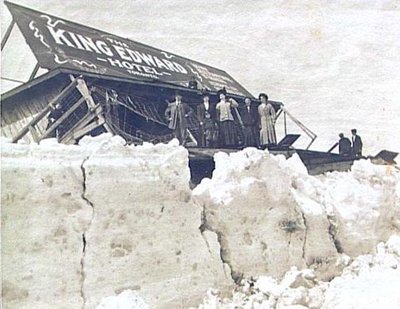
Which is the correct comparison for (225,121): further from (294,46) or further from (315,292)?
(315,292)

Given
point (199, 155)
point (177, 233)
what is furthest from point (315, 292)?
point (199, 155)

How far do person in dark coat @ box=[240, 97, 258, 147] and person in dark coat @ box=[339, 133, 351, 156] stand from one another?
38 centimetres

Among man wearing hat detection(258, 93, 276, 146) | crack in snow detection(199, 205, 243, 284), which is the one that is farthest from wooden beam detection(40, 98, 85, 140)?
man wearing hat detection(258, 93, 276, 146)

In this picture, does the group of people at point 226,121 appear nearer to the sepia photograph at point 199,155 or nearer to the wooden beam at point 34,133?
the sepia photograph at point 199,155

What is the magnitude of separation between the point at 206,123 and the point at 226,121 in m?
0.13

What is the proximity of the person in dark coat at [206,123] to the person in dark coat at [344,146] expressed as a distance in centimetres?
59

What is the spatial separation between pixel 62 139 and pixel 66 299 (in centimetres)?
77

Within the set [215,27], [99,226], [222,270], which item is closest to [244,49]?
[215,27]

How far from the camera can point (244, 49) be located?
85.4 inches

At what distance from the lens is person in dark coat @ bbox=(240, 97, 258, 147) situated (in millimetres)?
2490

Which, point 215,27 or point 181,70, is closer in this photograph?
point 215,27

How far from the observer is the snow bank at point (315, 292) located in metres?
1.50

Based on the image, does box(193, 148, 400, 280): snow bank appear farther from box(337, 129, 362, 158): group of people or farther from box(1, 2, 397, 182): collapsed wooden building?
box(337, 129, 362, 158): group of people

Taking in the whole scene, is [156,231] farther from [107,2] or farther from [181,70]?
[181,70]
